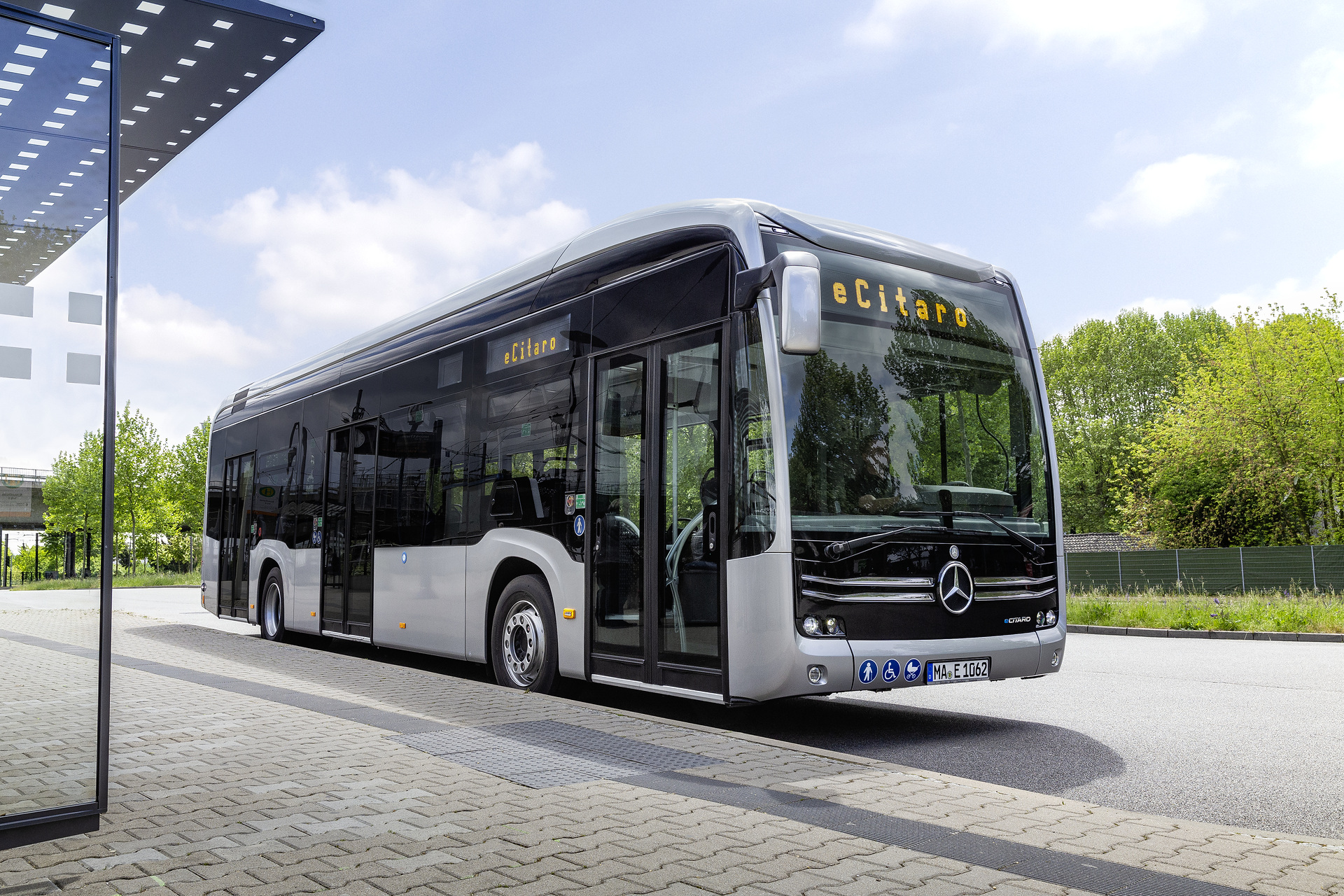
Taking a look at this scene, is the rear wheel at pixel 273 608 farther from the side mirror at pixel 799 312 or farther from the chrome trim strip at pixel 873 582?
the side mirror at pixel 799 312

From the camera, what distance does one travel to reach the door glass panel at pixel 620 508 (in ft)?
26.1

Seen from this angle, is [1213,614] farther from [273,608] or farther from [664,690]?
[273,608]

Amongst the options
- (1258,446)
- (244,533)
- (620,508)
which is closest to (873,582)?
(620,508)

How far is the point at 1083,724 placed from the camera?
8.34m

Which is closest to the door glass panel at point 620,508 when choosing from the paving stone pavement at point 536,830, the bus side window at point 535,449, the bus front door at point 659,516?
the bus front door at point 659,516

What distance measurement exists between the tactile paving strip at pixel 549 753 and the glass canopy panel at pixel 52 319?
83.2 inches

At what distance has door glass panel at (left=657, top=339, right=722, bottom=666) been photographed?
730cm

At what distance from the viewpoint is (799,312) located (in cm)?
660

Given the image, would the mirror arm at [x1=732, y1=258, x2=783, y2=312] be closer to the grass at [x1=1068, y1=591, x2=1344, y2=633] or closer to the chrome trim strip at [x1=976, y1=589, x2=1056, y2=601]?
the chrome trim strip at [x1=976, y1=589, x2=1056, y2=601]

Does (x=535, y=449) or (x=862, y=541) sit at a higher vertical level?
(x=535, y=449)

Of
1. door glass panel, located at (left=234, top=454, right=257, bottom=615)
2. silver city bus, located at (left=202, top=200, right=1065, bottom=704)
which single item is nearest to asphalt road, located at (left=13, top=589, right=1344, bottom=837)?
silver city bus, located at (left=202, top=200, right=1065, bottom=704)

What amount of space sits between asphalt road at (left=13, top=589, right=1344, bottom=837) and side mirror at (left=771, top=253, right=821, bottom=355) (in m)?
2.67

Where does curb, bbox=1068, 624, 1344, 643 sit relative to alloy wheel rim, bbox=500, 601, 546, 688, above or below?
below

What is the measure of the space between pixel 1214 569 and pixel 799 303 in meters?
29.7
